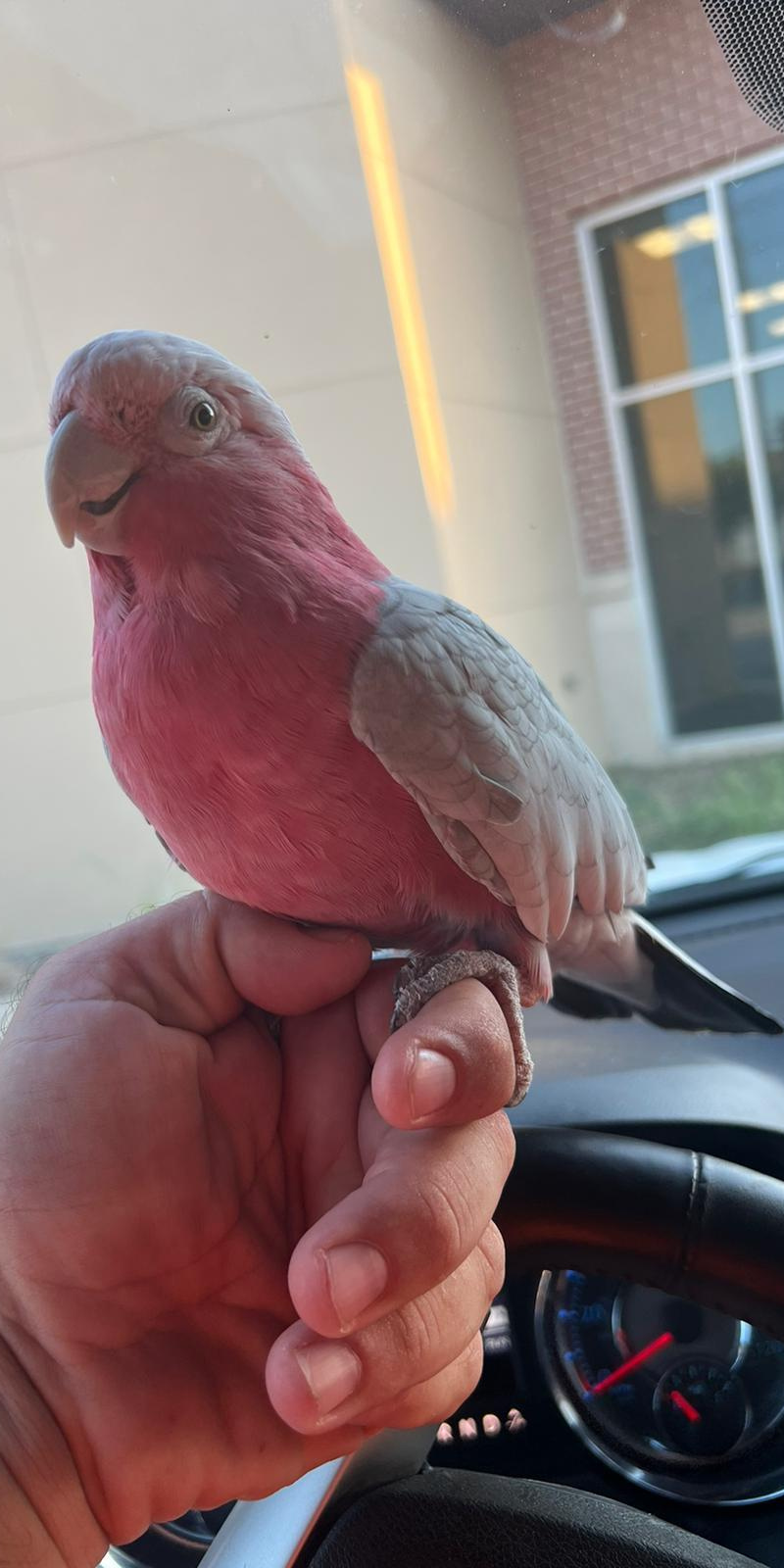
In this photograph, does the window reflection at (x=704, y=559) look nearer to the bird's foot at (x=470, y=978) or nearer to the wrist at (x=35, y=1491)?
the bird's foot at (x=470, y=978)

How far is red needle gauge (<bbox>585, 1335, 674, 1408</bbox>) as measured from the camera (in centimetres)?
142

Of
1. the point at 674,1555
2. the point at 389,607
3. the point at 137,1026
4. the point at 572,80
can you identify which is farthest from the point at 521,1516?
the point at 572,80

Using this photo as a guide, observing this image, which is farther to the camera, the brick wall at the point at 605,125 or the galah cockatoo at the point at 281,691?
the brick wall at the point at 605,125

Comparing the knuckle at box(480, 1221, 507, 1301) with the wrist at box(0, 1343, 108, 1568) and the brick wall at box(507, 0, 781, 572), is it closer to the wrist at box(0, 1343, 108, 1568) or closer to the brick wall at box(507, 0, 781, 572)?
the wrist at box(0, 1343, 108, 1568)

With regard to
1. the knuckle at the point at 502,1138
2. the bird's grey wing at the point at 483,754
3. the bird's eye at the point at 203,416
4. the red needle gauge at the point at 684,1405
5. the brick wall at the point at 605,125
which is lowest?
the red needle gauge at the point at 684,1405

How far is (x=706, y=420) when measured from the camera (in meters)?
2.17

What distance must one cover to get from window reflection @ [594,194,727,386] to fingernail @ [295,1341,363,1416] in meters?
1.66

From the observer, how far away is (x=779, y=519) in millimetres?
2150

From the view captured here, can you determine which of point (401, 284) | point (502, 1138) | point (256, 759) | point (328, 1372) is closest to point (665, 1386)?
point (502, 1138)

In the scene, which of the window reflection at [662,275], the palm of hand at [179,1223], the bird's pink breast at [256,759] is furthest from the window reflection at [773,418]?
the palm of hand at [179,1223]

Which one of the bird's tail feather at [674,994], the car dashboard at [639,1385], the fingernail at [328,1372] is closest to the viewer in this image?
the fingernail at [328,1372]

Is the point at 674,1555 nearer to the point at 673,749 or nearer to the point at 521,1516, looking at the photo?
the point at 521,1516

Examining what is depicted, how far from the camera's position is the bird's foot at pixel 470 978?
106 centimetres

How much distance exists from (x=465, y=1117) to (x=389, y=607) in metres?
0.52
